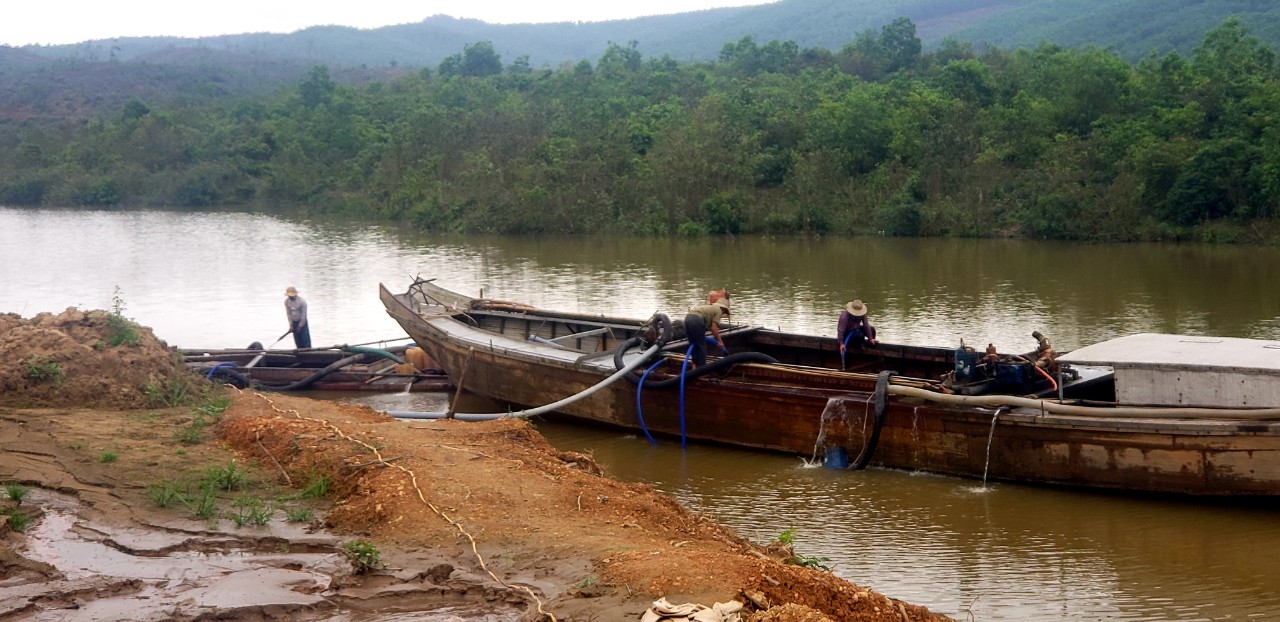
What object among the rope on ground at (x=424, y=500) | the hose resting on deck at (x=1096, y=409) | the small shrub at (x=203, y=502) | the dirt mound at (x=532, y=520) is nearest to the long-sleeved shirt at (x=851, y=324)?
the hose resting on deck at (x=1096, y=409)

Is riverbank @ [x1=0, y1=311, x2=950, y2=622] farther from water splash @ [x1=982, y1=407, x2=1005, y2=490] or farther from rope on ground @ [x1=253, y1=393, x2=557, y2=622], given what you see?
water splash @ [x1=982, y1=407, x2=1005, y2=490]

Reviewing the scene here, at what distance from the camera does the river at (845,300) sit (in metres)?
8.38

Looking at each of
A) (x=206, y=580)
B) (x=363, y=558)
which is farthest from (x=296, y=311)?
(x=363, y=558)

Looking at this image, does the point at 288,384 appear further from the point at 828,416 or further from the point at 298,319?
the point at 828,416

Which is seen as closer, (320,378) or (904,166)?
(320,378)

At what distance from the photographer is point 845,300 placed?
23672 millimetres

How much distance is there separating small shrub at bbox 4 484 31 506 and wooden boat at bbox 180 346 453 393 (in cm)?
660

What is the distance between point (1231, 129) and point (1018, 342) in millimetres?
17866

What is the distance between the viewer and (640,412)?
12.4 metres

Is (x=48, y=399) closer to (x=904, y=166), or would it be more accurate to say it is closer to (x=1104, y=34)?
(x=904, y=166)

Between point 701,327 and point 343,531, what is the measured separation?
5291 mm

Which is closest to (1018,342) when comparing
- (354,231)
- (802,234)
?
(802,234)

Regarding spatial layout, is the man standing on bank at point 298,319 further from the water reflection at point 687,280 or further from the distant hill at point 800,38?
the distant hill at point 800,38

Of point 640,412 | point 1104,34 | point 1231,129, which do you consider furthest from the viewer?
point 1104,34
